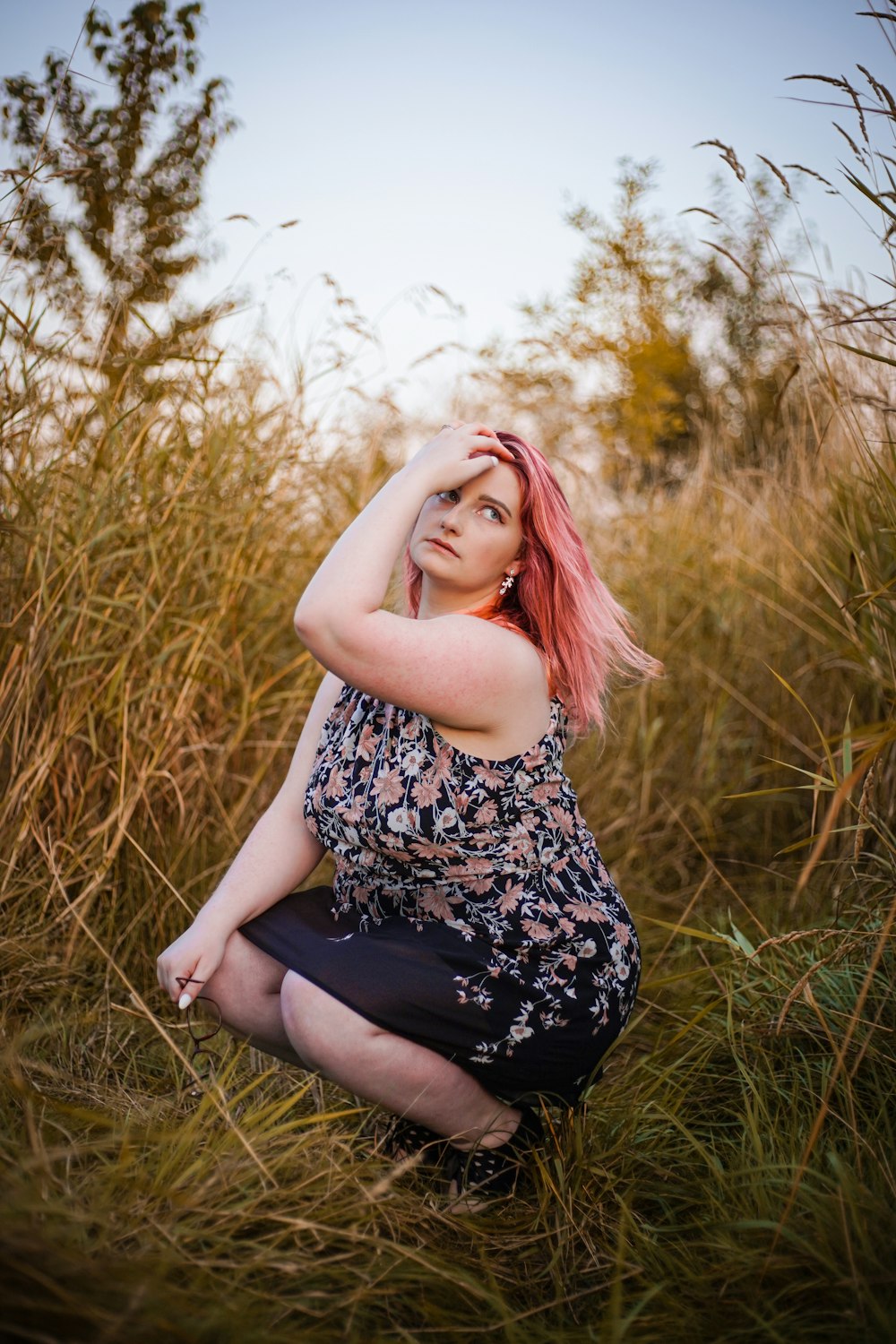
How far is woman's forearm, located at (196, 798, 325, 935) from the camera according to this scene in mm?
1640

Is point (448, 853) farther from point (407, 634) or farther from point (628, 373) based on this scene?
point (628, 373)

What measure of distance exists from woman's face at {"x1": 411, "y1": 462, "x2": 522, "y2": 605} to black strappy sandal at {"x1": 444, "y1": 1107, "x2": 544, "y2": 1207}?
931 millimetres

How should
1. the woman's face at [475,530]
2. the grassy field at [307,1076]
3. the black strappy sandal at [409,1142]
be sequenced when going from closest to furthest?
the grassy field at [307,1076]
the black strappy sandal at [409,1142]
the woman's face at [475,530]

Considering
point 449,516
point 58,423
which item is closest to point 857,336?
point 449,516

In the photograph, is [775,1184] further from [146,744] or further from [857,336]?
[857,336]

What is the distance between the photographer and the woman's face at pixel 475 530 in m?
1.67

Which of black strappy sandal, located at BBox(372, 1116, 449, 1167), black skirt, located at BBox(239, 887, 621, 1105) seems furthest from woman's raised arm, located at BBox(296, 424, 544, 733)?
black strappy sandal, located at BBox(372, 1116, 449, 1167)

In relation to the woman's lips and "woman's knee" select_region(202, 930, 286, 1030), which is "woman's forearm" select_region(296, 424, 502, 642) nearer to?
the woman's lips

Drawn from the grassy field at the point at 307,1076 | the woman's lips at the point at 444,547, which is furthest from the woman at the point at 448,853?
the grassy field at the point at 307,1076

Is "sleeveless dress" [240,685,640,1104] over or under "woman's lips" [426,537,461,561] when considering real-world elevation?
under

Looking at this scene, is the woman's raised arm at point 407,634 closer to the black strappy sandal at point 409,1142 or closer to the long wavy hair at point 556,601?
the long wavy hair at point 556,601

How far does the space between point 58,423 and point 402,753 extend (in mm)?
1214

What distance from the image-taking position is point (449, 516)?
1.67 m

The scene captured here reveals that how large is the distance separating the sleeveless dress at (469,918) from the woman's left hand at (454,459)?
394 mm
